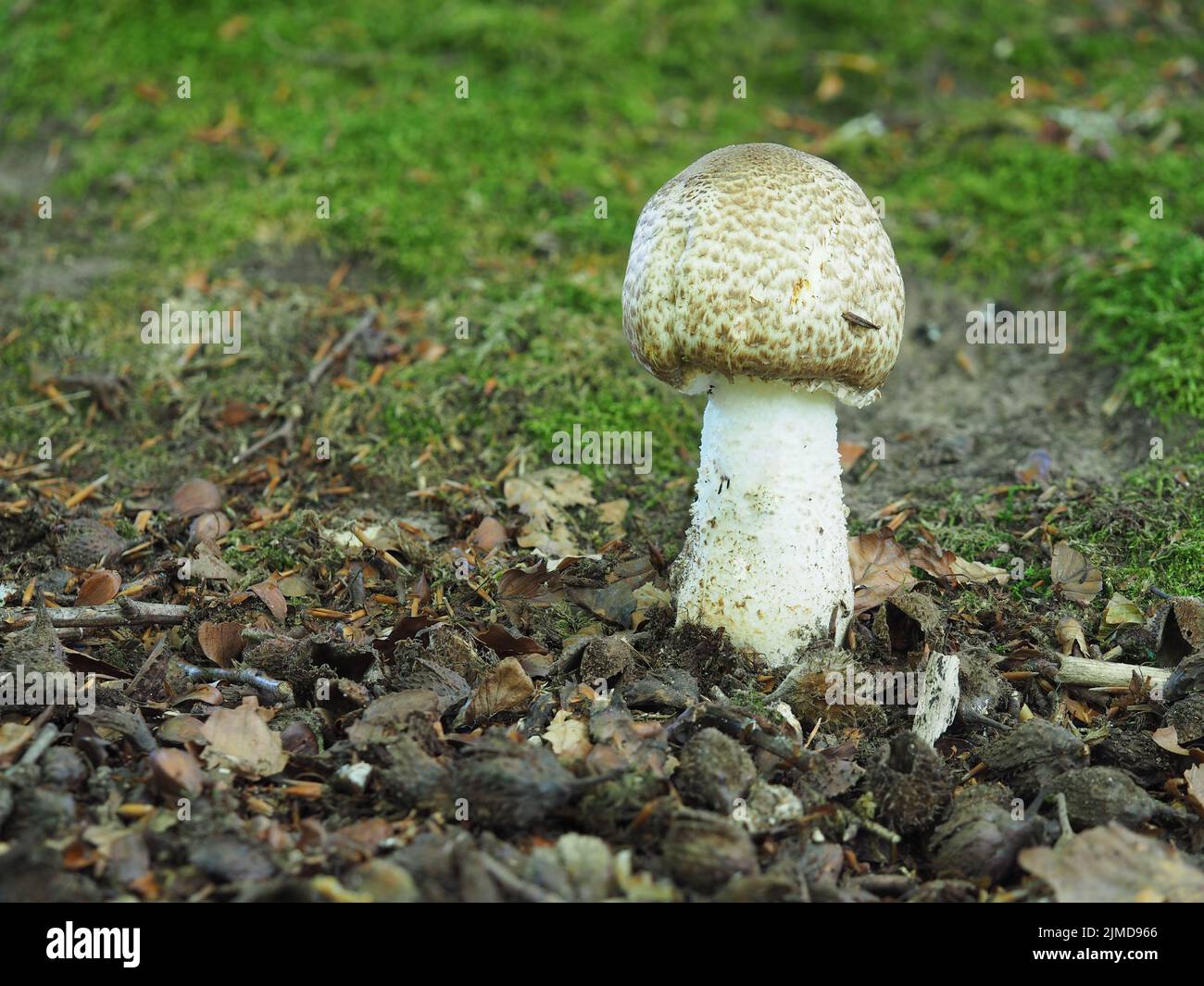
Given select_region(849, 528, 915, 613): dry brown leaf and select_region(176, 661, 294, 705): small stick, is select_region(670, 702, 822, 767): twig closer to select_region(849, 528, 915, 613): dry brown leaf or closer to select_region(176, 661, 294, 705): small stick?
select_region(849, 528, 915, 613): dry brown leaf

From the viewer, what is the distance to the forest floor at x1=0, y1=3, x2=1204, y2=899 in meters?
2.91

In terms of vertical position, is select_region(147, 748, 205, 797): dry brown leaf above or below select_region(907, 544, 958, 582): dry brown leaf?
below

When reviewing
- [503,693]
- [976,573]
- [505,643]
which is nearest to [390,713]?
[503,693]

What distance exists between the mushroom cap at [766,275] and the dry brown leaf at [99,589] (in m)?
2.20

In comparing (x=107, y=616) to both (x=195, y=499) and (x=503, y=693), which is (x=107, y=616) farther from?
(x=503, y=693)

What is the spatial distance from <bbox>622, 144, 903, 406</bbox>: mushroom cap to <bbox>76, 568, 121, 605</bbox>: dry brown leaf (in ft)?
7.22

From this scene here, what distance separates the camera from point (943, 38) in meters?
7.92

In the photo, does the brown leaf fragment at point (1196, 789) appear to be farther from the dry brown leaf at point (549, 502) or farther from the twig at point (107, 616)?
the twig at point (107, 616)

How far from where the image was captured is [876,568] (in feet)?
14.5

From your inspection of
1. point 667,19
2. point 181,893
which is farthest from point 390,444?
point 667,19

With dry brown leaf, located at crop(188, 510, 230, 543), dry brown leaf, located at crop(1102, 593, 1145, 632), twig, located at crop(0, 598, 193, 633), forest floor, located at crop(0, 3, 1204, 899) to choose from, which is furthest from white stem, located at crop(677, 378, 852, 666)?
dry brown leaf, located at crop(188, 510, 230, 543)

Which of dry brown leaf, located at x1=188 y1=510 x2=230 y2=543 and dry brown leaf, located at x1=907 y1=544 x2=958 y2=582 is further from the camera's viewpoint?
dry brown leaf, located at x1=188 y1=510 x2=230 y2=543

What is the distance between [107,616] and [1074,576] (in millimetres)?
3690
